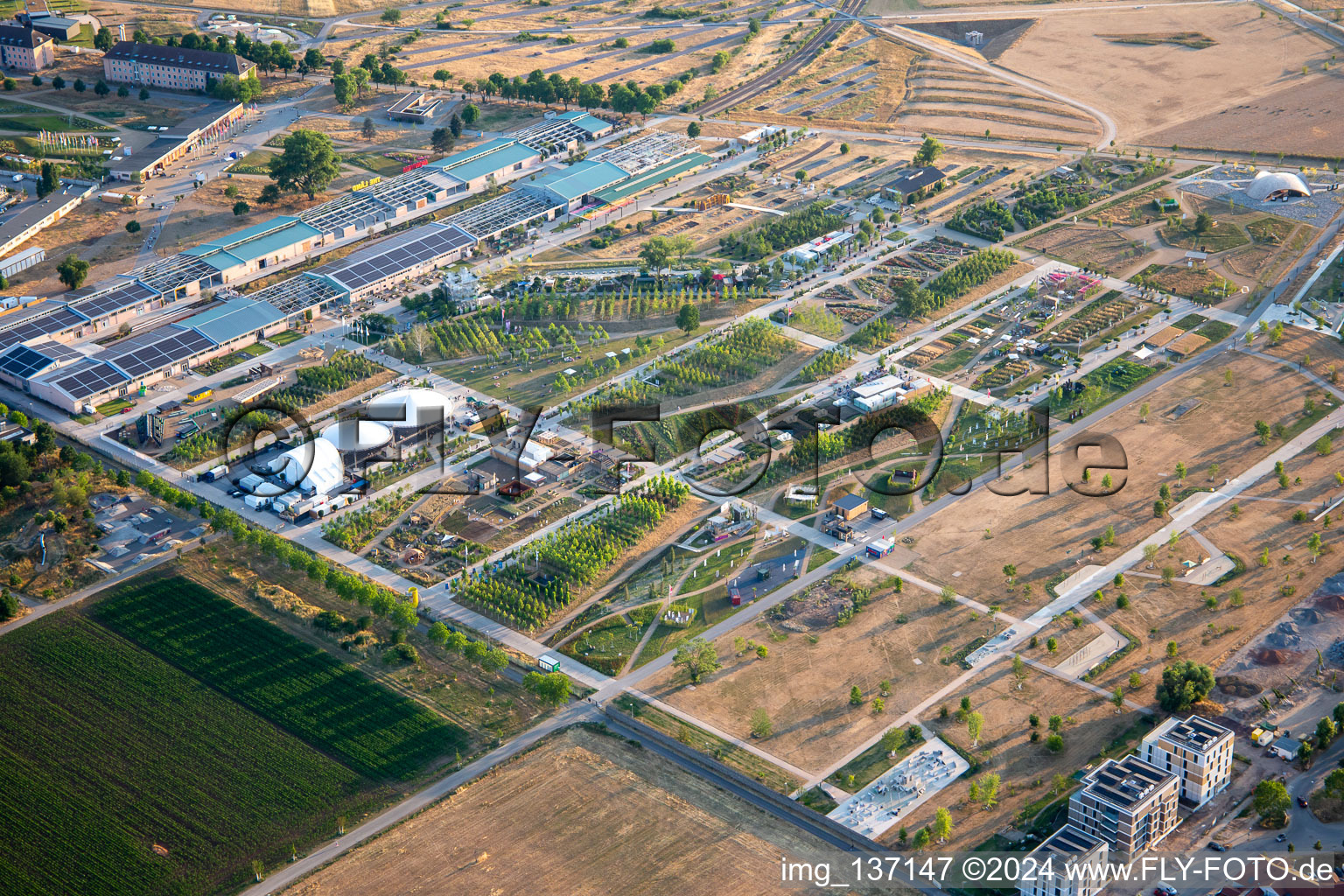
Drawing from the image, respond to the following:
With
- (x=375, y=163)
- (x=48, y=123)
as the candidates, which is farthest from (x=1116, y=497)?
(x=48, y=123)

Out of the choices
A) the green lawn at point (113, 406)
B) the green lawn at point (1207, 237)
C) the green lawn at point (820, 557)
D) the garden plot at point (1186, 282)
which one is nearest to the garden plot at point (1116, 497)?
the green lawn at point (820, 557)

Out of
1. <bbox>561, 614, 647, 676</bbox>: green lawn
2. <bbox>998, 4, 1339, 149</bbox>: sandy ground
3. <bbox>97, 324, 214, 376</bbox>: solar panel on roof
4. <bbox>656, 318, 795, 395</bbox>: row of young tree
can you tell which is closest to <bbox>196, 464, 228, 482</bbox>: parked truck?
<bbox>97, 324, 214, 376</bbox>: solar panel on roof

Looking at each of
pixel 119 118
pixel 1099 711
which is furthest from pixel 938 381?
pixel 119 118

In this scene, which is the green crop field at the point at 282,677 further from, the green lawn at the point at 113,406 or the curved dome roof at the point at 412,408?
the green lawn at the point at 113,406

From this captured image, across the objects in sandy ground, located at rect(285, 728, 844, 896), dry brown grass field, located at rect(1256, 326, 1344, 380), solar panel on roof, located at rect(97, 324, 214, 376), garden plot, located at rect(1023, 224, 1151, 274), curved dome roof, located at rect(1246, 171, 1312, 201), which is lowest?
sandy ground, located at rect(285, 728, 844, 896)

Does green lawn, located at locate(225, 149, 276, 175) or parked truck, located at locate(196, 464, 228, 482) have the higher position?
green lawn, located at locate(225, 149, 276, 175)

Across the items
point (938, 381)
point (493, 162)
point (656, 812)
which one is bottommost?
point (656, 812)

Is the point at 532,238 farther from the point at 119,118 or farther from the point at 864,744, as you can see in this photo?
the point at 864,744

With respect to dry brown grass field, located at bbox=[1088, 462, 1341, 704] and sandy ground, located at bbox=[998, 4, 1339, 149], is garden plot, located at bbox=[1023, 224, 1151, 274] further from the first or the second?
dry brown grass field, located at bbox=[1088, 462, 1341, 704]

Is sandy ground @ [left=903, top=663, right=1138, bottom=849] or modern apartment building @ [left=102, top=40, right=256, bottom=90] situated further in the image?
modern apartment building @ [left=102, top=40, right=256, bottom=90]
